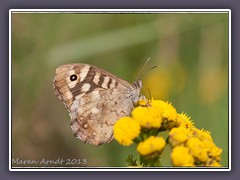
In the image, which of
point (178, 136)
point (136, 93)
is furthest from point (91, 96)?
point (178, 136)

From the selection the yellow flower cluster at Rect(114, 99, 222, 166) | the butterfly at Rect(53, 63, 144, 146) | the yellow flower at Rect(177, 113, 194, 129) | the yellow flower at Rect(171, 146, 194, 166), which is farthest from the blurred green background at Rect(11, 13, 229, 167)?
the yellow flower at Rect(171, 146, 194, 166)

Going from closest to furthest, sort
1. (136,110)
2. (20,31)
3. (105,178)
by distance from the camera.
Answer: (136,110), (105,178), (20,31)

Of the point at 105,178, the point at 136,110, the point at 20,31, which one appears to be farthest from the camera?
the point at 20,31

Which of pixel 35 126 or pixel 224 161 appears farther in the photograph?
pixel 35 126

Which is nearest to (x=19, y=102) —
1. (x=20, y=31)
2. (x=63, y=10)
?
(x=20, y=31)

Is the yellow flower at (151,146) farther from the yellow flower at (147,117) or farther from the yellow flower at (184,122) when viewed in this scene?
the yellow flower at (184,122)

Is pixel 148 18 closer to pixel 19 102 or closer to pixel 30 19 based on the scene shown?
pixel 30 19

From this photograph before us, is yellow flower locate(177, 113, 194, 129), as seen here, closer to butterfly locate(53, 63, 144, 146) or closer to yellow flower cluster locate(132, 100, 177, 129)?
yellow flower cluster locate(132, 100, 177, 129)

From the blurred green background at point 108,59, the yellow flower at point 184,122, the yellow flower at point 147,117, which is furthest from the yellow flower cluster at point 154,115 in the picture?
the blurred green background at point 108,59
